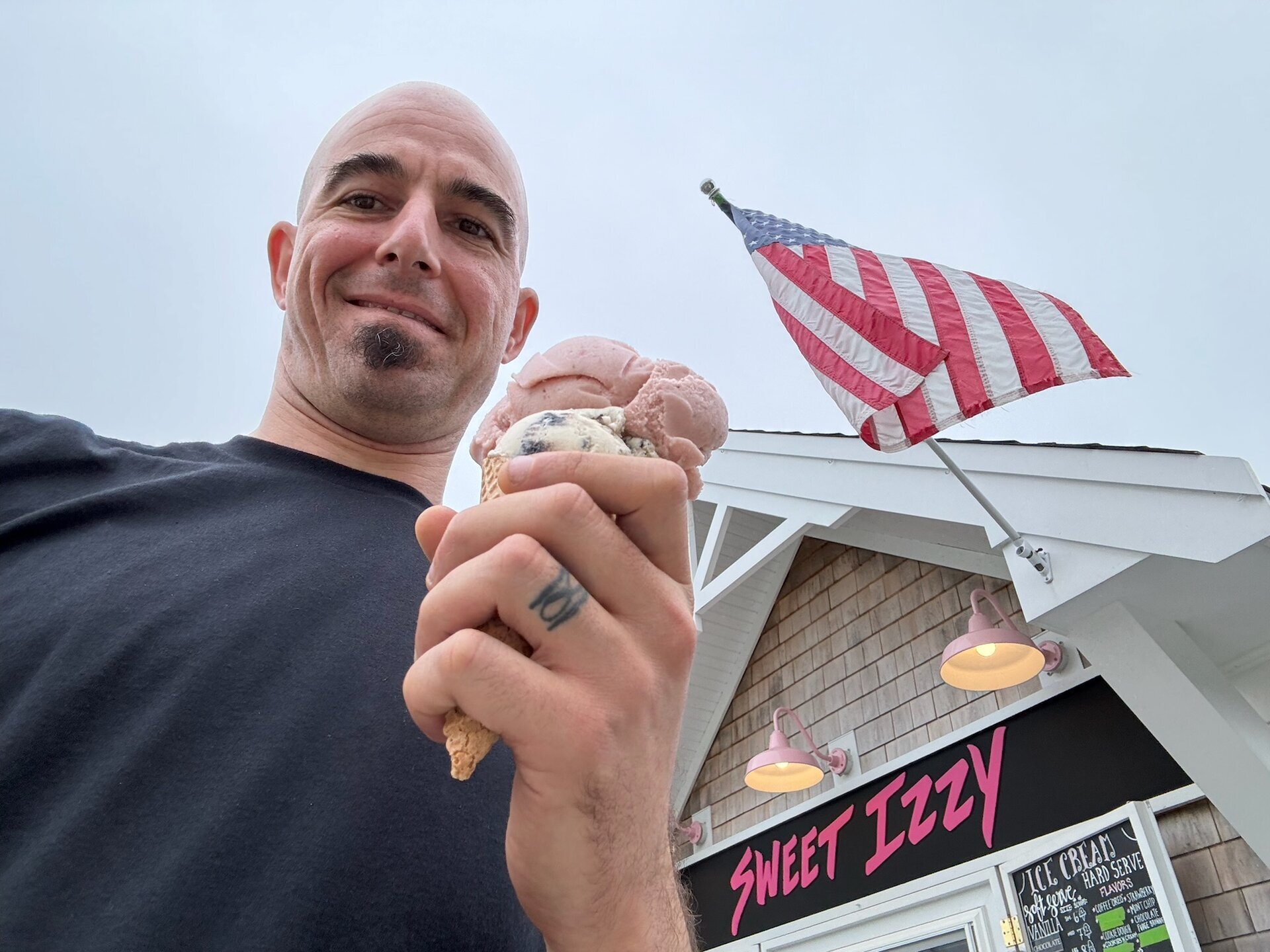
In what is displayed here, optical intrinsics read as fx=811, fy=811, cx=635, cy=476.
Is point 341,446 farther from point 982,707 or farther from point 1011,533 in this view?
point 982,707

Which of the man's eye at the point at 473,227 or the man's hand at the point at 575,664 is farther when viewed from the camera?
the man's eye at the point at 473,227

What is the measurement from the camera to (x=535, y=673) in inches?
28.7

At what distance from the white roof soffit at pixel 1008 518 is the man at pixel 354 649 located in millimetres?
3203

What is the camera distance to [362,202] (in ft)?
4.82

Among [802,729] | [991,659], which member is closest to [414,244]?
[991,659]

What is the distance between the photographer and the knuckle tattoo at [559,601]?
73 centimetres

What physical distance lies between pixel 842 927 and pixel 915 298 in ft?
14.3

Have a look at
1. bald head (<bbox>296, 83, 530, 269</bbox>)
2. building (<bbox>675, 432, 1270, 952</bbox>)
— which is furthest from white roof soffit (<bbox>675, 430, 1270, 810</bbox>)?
bald head (<bbox>296, 83, 530, 269</bbox>)

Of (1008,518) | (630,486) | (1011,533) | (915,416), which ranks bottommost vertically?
(630,486)

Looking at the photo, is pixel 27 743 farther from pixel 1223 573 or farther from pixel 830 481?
pixel 830 481

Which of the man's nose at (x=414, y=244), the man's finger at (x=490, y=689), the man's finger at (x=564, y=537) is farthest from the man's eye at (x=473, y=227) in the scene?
the man's finger at (x=490, y=689)

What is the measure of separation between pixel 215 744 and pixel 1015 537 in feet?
12.9

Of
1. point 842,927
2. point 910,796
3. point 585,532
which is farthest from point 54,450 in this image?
point 842,927

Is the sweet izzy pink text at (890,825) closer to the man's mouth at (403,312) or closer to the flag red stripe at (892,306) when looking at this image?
the flag red stripe at (892,306)
